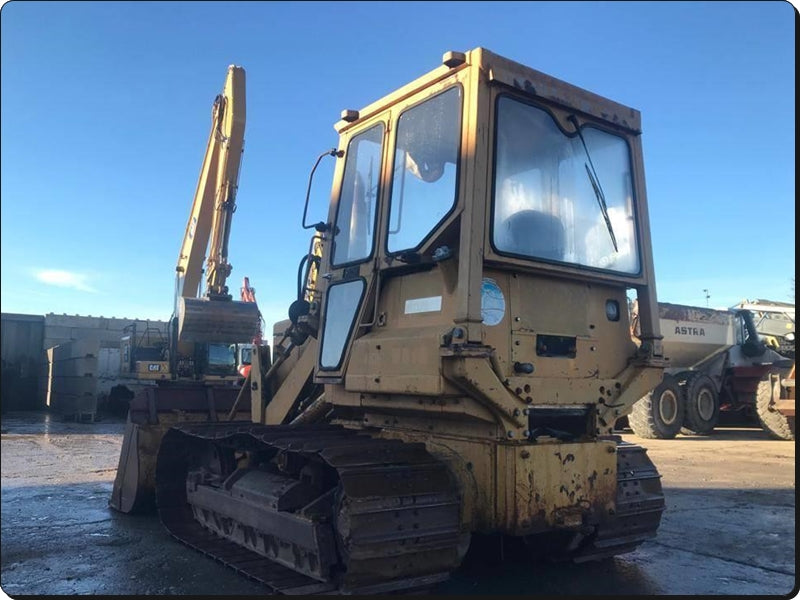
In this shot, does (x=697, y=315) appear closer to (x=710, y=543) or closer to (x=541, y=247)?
(x=710, y=543)

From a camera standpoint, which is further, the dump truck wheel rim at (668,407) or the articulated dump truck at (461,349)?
the dump truck wheel rim at (668,407)

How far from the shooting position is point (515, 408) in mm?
3881

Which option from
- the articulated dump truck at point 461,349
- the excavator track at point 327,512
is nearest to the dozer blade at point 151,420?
the excavator track at point 327,512

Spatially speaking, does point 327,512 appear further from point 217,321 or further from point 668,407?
point 668,407

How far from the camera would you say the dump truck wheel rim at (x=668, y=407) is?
47.8 ft

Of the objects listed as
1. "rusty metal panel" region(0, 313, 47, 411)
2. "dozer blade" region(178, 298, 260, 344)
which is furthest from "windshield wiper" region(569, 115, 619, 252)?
"rusty metal panel" region(0, 313, 47, 411)

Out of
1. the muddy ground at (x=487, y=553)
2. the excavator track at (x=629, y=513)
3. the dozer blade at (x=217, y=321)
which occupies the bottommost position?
the muddy ground at (x=487, y=553)

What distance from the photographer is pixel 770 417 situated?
14.4 meters

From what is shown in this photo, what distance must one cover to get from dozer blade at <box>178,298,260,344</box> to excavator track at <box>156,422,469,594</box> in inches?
299

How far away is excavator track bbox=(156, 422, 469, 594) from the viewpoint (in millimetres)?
3541

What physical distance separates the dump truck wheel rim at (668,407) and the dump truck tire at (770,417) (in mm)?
1701

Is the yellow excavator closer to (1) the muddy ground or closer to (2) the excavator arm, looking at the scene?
(2) the excavator arm

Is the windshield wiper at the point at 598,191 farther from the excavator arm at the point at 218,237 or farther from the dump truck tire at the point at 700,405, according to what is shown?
the dump truck tire at the point at 700,405

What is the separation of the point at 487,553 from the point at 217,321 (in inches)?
365
